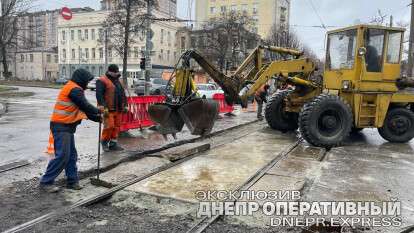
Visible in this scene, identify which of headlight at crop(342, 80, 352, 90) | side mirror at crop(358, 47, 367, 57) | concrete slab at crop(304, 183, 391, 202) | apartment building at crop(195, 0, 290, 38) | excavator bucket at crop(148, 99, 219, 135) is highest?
apartment building at crop(195, 0, 290, 38)

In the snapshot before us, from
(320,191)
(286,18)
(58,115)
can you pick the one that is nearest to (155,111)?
(58,115)

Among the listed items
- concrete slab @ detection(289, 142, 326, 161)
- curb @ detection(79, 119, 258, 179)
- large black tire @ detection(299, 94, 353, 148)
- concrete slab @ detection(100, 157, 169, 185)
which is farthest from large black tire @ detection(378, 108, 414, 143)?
concrete slab @ detection(100, 157, 169, 185)

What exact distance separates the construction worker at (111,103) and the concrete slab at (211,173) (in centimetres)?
191

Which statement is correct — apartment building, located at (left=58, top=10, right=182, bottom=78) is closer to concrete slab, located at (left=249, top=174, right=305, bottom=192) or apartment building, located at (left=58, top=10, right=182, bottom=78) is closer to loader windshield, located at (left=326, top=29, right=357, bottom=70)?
loader windshield, located at (left=326, top=29, right=357, bottom=70)

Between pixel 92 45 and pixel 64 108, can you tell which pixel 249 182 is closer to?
pixel 64 108

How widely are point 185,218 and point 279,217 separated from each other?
1.17 meters

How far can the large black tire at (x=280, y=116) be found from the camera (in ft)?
42.8

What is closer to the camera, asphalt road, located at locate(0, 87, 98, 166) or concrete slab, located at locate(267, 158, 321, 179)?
concrete slab, located at locate(267, 158, 321, 179)

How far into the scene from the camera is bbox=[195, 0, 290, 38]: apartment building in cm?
8225

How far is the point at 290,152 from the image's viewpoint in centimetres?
952

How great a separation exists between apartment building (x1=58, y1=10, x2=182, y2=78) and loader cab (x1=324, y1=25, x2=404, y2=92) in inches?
2346

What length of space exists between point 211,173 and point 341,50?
5815 mm

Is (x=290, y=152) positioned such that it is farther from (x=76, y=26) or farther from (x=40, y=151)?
(x=76, y=26)

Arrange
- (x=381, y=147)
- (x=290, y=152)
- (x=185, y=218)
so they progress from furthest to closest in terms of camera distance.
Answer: (x=381, y=147), (x=290, y=152), (x=185, y=218)
